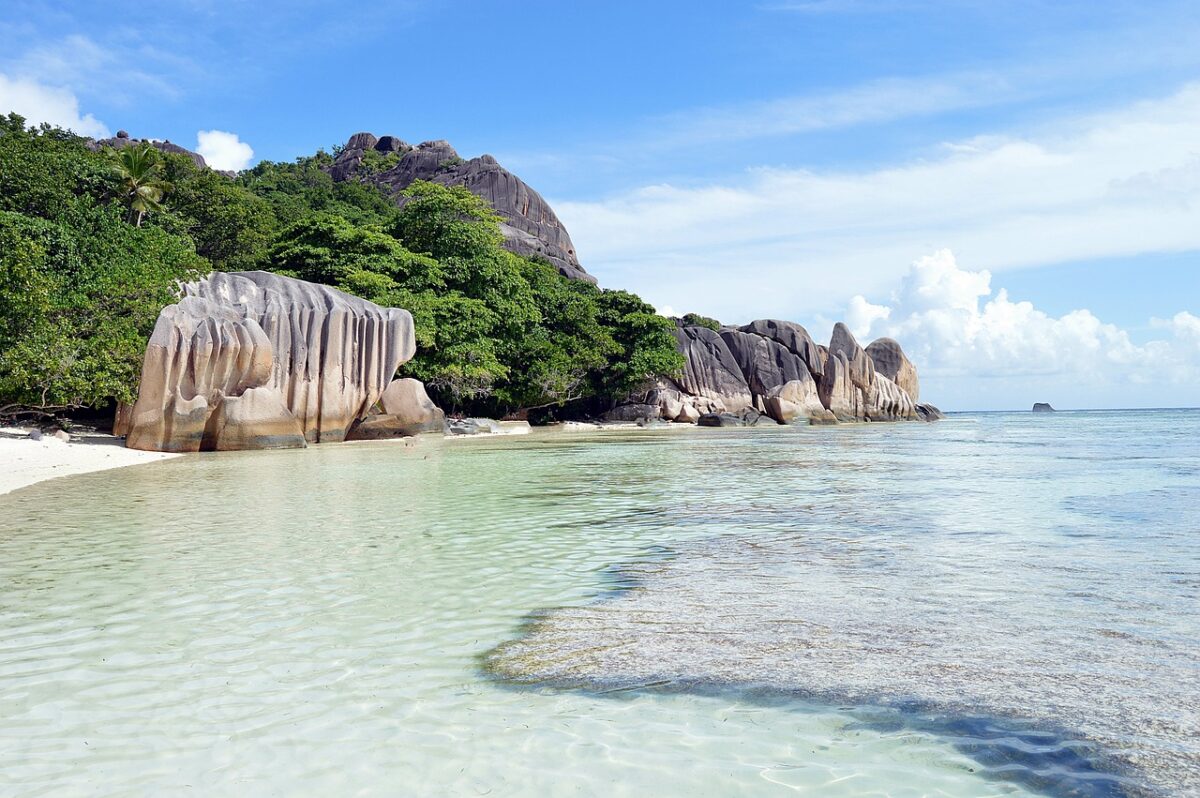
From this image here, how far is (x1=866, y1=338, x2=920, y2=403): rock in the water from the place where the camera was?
53344mm

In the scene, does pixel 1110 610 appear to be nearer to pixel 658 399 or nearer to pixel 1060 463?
pixel 1060 463

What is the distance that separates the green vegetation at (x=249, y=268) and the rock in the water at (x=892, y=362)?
805 inches

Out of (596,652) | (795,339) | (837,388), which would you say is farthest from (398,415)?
(837,388)

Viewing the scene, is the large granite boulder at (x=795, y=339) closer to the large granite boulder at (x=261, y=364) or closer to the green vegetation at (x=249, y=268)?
the green vegetation at (x=249, y=268)

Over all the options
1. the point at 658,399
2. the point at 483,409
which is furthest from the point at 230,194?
the point at 658,399

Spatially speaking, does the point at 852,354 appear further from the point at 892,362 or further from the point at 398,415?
the point at 398,415

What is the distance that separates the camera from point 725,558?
6.06 m

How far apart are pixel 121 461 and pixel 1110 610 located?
1496 centimetres

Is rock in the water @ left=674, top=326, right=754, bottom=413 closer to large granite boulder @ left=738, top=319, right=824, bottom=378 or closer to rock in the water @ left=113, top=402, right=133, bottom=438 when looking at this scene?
large granite boulder @ left=738, top=319, right=824, bottom=378

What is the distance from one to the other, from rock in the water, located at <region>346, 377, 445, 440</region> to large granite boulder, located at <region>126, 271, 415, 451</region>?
123 cm

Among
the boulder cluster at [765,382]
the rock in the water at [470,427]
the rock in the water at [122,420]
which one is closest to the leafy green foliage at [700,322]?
the boulder cluster at [765,382]

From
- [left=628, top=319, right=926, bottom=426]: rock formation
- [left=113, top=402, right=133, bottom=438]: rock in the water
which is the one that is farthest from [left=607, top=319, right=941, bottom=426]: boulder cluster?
[left=113, top=402, right=133, bottom=438]: rock in the water

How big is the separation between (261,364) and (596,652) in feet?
52.9

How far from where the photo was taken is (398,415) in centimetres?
2322
